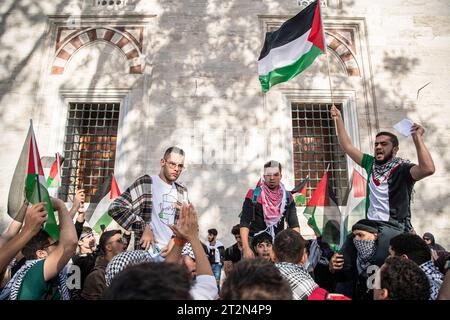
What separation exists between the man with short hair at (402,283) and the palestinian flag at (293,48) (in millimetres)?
3557

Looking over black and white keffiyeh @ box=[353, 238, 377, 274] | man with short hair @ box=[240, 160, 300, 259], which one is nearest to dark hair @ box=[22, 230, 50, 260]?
man with short hair @ box=[240, 160, 300, 259]

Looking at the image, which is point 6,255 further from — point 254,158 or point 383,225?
point 254,158

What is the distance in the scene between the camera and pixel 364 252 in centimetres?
346

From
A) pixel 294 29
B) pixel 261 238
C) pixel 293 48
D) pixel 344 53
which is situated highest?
pixel 344 53

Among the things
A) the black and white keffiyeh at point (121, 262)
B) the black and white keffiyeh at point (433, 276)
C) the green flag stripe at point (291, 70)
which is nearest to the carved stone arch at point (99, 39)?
the green flag stripe at point (291, 70)

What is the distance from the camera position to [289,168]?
8.31 metres

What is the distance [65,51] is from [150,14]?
233 centimetres

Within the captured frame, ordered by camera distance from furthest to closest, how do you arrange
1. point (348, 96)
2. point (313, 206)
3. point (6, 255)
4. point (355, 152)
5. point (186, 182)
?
point (348, 96), point (186, 182), point (313, 206), point (355, 152), point (6, 255)

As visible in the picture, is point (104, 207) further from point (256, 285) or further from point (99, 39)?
point (256, 285)

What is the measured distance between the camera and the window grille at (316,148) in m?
8.61

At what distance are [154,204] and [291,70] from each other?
9.47ft

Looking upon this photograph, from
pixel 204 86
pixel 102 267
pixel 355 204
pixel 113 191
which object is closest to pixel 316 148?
pixel 204 86

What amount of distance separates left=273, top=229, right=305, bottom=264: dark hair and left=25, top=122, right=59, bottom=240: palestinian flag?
164 cm

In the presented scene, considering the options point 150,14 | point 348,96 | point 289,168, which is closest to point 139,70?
point 150,14
